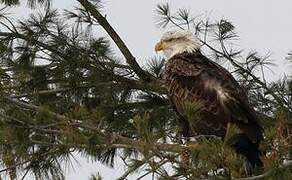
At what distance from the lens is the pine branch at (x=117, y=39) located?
23.7 feet

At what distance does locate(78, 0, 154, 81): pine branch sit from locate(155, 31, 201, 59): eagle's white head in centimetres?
26

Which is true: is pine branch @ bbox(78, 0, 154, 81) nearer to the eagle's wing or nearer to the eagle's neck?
the eagle's neck

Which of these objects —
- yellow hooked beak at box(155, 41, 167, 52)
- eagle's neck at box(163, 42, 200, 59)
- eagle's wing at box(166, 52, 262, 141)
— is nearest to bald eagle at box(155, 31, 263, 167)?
eagle's wing at box(166, 52, 262, 141)

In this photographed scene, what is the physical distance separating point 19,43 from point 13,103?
8.19 ft

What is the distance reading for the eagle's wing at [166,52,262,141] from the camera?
5.76m

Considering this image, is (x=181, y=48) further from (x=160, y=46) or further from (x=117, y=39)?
(x=117, y=39)

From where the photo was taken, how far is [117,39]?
7.33 m

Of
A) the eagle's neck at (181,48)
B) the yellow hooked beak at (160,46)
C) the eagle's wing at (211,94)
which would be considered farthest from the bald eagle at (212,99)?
the yellow hooked beak at (160,46)

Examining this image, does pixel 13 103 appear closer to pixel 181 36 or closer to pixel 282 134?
pixel 282 134

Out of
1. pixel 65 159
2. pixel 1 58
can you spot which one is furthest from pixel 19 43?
pixel 65 159

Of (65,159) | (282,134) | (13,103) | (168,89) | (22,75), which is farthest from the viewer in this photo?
(22,75)

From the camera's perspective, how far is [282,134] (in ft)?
14.9

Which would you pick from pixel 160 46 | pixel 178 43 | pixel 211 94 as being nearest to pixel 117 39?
pixel 160 46

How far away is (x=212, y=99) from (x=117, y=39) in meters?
1.60
